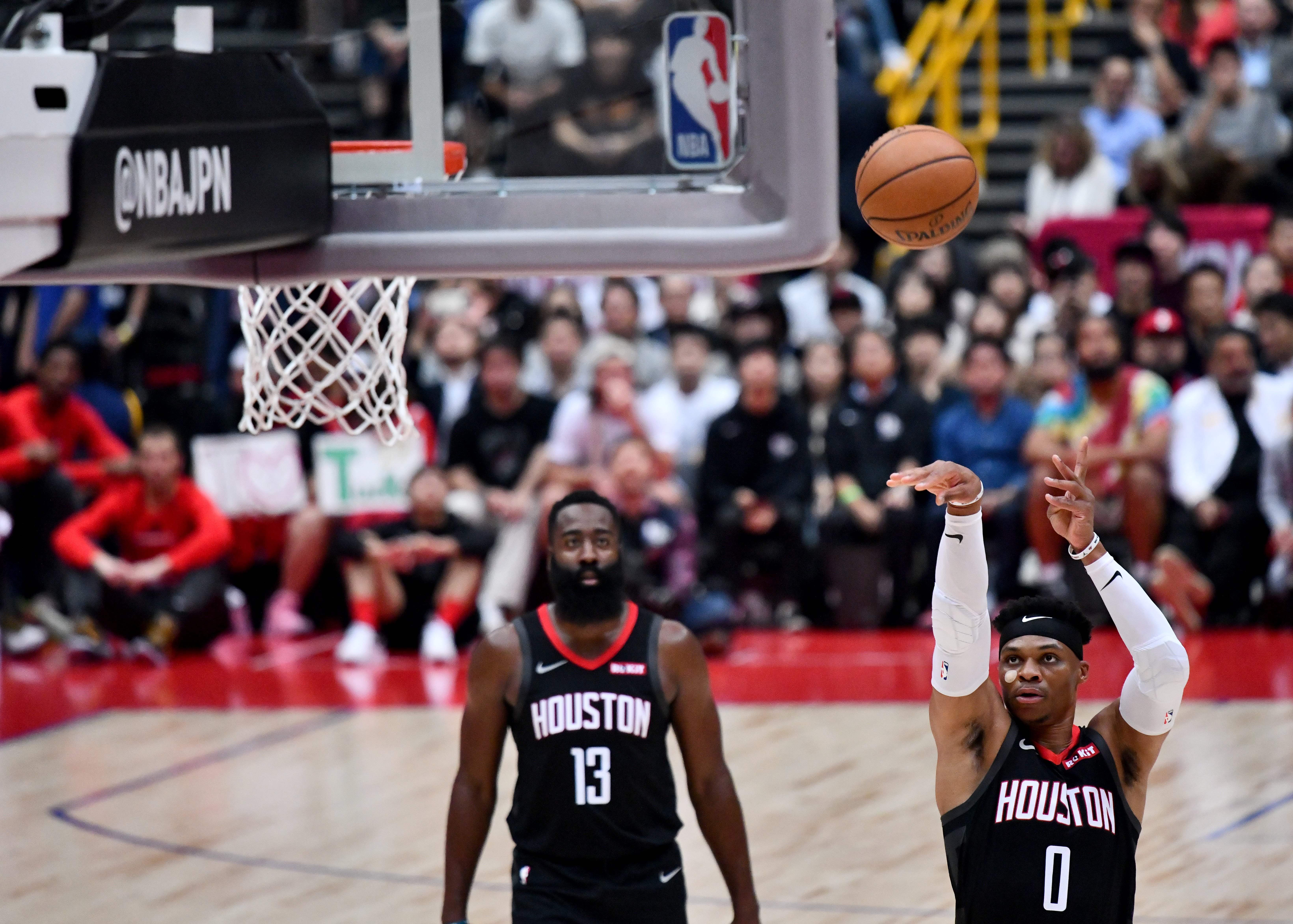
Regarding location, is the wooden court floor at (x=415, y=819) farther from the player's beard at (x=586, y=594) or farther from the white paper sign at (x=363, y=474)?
the player's beard at (x=586, y=594)

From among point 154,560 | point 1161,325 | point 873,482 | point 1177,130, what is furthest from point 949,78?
point 154,560

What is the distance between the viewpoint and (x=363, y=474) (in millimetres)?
10391

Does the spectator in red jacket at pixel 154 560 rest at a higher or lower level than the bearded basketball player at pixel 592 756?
lower

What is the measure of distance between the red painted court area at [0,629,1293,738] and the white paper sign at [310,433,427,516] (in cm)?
82

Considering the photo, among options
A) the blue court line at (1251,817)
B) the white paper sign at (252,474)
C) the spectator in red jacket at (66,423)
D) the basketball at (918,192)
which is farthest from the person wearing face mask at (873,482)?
the basketball at (918,192)

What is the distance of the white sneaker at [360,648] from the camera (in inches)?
400

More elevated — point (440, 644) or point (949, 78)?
point (949, 78)

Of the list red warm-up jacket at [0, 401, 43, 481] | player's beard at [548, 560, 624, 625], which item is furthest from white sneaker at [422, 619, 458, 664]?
player's beard at [548, 560, 624, 625]

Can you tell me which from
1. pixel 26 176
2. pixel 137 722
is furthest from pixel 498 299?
pixel 26 176

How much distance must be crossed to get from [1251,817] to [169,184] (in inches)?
197

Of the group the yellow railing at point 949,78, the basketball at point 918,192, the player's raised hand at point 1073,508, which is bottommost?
the player's raised hand at point 1073,508

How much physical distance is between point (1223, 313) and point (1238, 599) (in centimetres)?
163

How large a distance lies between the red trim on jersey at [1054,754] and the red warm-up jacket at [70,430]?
750 cm

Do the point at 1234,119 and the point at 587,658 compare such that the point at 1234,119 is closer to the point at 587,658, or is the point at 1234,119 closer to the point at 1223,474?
the point at 1223,474
